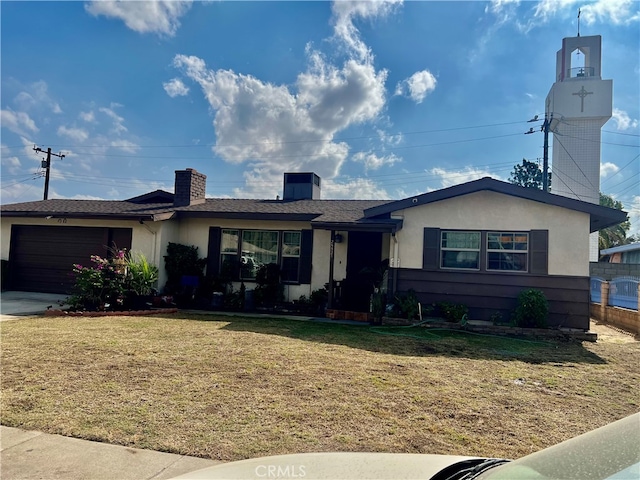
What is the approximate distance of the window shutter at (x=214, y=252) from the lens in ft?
39.7

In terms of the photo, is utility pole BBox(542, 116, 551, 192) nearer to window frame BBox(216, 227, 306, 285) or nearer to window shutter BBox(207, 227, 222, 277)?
Result: window frame BBox(216, 227, 306, 285)

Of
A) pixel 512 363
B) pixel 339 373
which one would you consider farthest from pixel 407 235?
pixel 339 373

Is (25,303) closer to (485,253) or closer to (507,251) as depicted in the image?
(485,253)

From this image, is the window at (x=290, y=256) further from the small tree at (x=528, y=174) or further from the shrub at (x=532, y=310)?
the small tree at (x=528, y=174)

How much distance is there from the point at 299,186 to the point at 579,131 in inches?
883

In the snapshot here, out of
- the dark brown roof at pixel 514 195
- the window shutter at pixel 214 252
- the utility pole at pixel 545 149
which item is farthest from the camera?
the utility pole at pixel 545 149

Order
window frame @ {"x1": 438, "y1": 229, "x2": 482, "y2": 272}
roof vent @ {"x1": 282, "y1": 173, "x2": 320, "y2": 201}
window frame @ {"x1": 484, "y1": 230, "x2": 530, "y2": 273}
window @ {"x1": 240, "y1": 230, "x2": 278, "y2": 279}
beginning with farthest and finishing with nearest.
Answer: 1. roof vent @ {"x1": 282, "y1": 173, "x2": 320, "y2": 201}
2. window @ {"x1": 240, "y1": 230, "x2": 278, "y2": 279}
3. window frame @ {"x1": 438, "y1": 229, "x2": 482, "y2": 272}
4. window frame @ {"x1": 484, "y1": 230, "x2": 530, "y2": 273}

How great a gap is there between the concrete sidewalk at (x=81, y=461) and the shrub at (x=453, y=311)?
766 cm

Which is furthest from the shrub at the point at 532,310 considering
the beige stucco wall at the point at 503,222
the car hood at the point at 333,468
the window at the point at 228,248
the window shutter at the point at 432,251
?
the car hood at the point at 333,468

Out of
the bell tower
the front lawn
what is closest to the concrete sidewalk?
the front lawn

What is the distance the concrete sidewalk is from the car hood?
1.26 meters

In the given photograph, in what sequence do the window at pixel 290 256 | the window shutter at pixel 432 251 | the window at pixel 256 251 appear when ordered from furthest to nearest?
1. the window at pixel 256 251
2. the window at pixel 290 256
3. the window shutter at pixel 432 251

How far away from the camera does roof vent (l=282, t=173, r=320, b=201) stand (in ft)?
48.9

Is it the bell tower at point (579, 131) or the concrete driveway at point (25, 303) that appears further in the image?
the bell tower at point (579, 131)
